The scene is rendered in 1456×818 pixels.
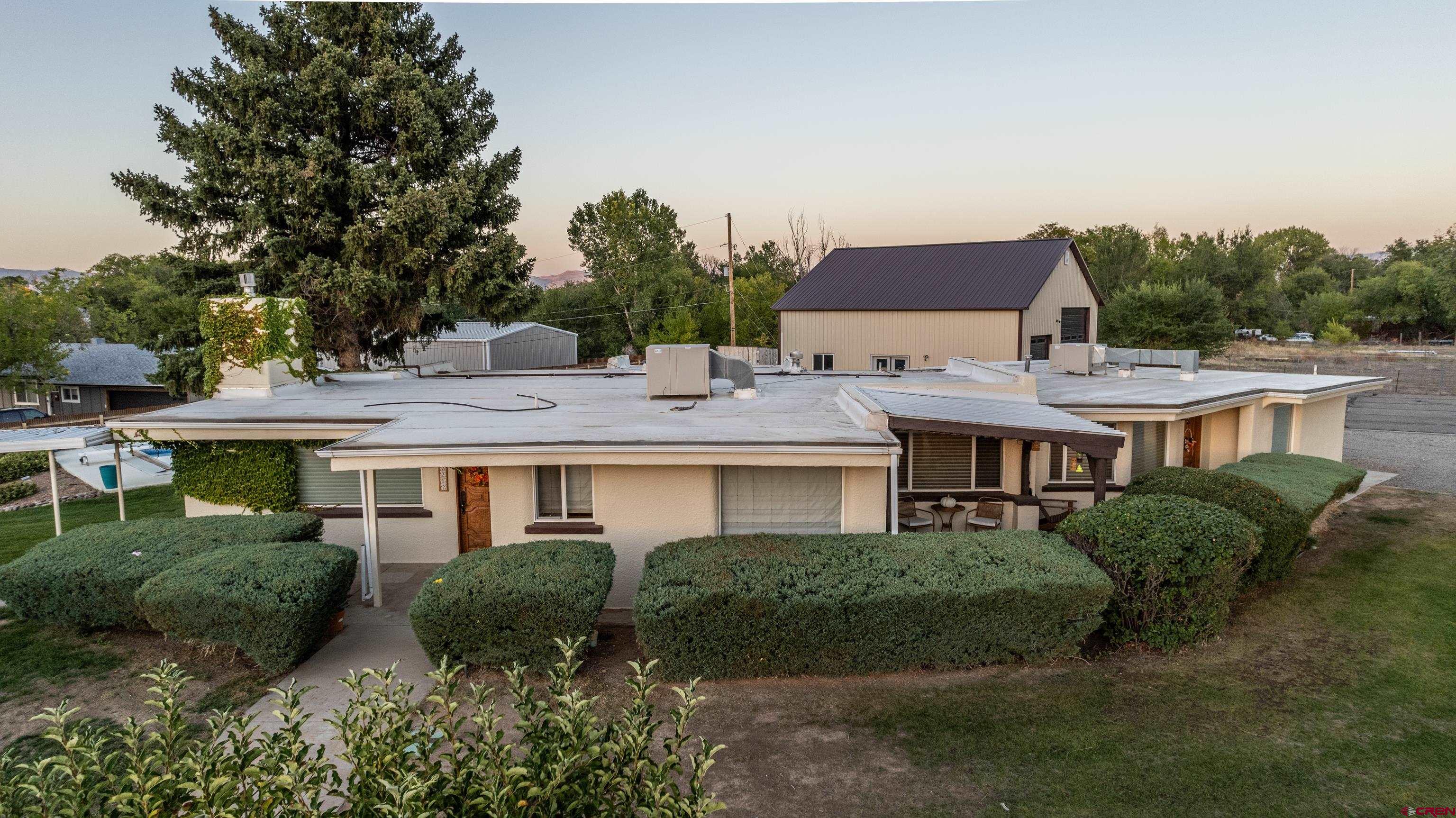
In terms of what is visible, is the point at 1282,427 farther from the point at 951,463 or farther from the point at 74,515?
the point at 74,515

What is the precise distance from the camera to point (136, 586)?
795 centimetres

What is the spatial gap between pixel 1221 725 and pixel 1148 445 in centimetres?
801

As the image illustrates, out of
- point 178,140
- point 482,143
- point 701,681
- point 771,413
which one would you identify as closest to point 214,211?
point 178,140

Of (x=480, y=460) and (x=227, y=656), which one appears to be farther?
(x=480, y=460)

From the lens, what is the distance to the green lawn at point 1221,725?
18.1 feet

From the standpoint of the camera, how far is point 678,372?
12.0 metres

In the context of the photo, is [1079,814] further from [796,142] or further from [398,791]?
[796,142]

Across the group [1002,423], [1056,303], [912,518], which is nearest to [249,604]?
[1002,423]

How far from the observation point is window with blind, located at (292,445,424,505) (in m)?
10.9

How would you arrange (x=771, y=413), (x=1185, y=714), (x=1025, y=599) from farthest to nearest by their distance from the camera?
(x=771, y=413)
(x=1025, y=599)
(x=1185, y=714)

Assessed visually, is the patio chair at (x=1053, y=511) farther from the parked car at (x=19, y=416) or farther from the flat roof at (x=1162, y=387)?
the parked car at (x=19, y=416)

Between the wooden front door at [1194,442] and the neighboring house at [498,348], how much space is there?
2421cm

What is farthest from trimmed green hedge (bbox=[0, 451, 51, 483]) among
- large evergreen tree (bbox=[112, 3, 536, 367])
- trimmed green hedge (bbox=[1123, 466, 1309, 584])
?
trimmed green hedge (bbox=[1123, 466, 1309, 584])

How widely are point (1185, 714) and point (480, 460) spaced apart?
7258 millimetres
